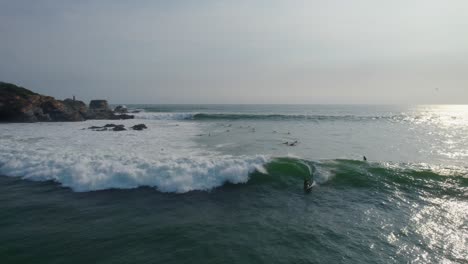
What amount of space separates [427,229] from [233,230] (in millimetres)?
5816

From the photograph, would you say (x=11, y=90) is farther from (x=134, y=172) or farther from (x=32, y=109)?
(x=134, y=172)

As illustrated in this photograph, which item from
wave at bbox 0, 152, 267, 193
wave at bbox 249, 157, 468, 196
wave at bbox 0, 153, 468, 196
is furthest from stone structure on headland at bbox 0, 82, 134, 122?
wave at bbox 249, 157, 468, 196

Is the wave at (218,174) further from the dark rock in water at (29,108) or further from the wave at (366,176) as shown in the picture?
the dark rock in water at (29,108)

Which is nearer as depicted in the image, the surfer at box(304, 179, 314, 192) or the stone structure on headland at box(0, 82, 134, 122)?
the surfer at box(304, 179, 314, 192)

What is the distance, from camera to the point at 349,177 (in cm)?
1236

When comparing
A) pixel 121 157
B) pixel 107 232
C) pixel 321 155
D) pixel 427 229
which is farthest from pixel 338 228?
pixel 121 157

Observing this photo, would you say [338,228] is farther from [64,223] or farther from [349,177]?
[64,223]

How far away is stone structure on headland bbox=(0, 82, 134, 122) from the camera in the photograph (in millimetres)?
35531

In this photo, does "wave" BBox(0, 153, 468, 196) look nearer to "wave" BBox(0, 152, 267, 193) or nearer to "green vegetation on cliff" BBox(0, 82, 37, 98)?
"wave" BBox(0, 152, 267, 193)

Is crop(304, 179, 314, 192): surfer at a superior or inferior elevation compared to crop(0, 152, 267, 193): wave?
inferior

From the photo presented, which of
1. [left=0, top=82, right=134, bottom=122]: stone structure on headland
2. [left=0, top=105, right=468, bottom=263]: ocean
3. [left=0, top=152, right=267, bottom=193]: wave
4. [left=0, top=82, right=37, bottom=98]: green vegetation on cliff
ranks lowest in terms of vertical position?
[left=0, top=105, right=468, bottom=263]: ocean

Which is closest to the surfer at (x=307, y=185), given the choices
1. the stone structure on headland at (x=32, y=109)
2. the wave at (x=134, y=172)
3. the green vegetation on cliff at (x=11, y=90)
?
the wave at (x=134, y=172)

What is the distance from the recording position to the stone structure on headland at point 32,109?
117 feet

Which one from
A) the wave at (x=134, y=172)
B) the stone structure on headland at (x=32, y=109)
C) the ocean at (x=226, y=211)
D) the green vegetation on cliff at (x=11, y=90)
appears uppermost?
the green vegetation on cliff at (x=11, y=90)
